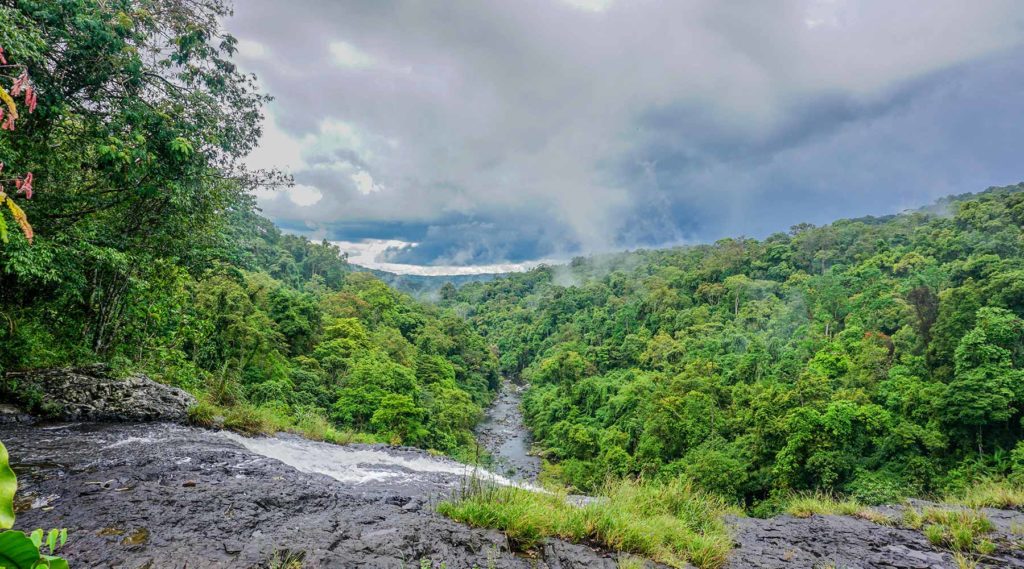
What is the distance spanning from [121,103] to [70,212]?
2108mm

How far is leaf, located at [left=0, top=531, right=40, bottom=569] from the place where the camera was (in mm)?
1065

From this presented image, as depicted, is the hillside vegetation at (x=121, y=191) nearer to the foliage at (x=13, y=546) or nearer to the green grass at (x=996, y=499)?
the foliage at (x=13, y=546)

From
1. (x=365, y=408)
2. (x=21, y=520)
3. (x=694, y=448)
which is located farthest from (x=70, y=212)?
(x=694, y=448)

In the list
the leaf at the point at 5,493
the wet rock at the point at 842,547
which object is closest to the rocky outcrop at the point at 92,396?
the leaf at the point at 5,493

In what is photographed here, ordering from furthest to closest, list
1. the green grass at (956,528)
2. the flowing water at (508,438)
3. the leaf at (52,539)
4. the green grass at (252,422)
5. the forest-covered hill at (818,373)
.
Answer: the flowing water at (508,438) → the forest-covered hill at (818,373) → the green grass at (252,422) → the green grass at (956,528) → the leaf at (52,539)

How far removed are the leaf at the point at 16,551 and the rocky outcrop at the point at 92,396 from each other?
31.4 ft

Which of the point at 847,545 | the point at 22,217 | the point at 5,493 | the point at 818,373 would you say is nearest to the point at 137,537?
the point at 5,493

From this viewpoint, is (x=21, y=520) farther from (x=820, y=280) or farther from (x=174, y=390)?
(x=820, y=280)

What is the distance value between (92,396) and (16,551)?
9924 mm

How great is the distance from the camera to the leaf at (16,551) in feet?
3.50

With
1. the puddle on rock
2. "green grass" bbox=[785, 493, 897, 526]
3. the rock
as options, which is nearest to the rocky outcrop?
the rock

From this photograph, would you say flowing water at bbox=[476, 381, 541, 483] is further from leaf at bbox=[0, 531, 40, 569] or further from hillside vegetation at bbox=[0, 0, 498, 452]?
leaf at bbox=[0, 531, 40, 569]

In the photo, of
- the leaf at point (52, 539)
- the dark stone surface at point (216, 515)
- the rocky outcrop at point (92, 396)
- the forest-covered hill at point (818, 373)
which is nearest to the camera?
Answer: the leaf at point (52, 539)

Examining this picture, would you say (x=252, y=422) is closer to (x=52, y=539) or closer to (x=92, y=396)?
(x=92, y=396)
